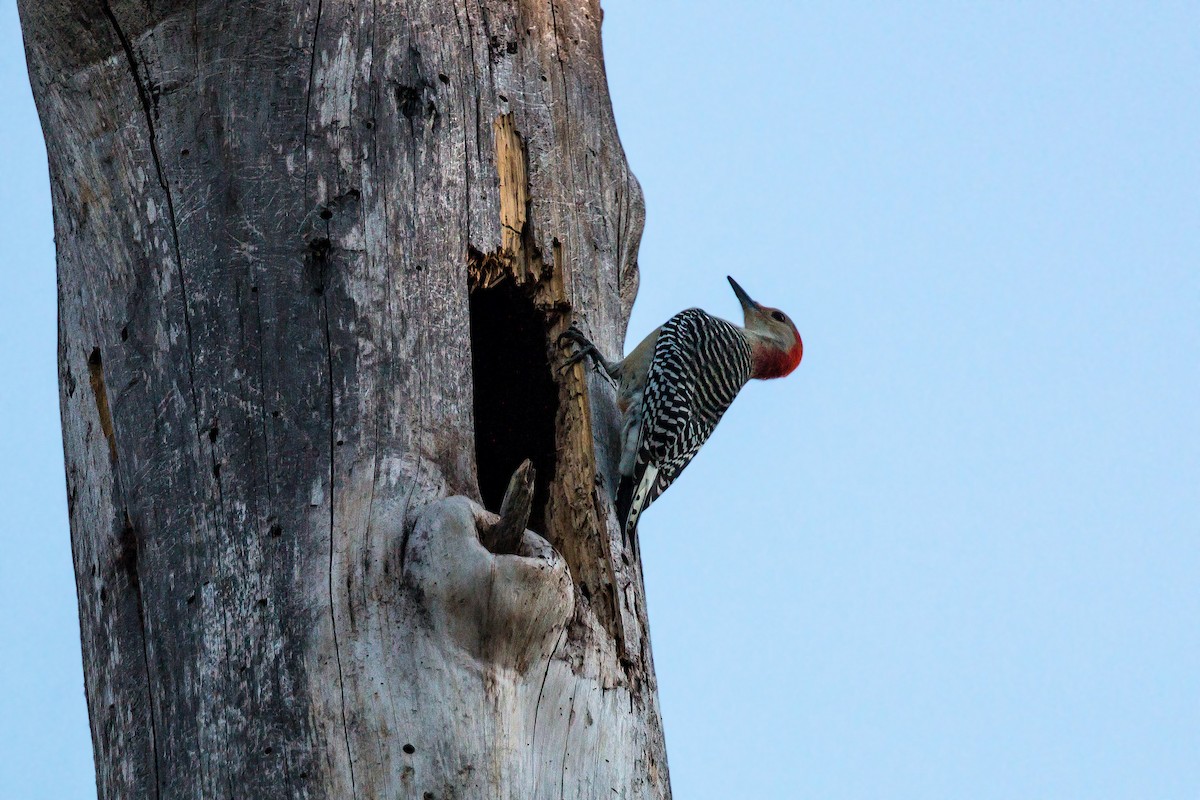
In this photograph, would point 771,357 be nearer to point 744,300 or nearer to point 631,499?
point 744,300

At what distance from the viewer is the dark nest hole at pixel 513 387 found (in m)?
3.97

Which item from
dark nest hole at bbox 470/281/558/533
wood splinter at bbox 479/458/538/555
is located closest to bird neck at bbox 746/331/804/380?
dark nest hole at bbox 470/281/558/533

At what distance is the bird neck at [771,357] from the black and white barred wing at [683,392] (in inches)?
15.9

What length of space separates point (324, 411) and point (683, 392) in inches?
96.6

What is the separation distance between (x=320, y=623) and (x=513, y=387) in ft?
4.84

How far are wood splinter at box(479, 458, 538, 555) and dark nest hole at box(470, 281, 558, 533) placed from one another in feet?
2.55

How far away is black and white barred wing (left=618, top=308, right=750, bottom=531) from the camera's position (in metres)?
4.62

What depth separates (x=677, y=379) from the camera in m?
5.40

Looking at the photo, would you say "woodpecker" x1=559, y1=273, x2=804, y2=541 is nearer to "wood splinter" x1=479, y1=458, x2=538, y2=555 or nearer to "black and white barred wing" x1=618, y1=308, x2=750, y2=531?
"black and white barred wing" x1=618, y1=308, x2=750, y2=531

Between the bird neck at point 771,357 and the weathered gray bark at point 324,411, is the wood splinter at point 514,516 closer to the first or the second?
the weathered gray bark at point 324,411

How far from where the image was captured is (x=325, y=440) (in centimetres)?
311

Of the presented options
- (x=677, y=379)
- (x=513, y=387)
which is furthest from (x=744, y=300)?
(x=513, y=387)

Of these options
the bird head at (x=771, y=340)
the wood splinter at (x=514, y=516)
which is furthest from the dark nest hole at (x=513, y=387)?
the bird head at (x=771, y=340)

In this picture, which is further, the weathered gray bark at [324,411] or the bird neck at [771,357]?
the bird neck at [771,357]
